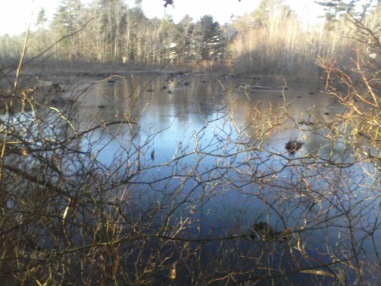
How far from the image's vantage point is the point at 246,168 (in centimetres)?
380

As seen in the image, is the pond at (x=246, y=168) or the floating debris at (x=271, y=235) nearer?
the floating debris at (x=271, y=235)

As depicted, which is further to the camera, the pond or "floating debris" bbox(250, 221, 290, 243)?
the pond

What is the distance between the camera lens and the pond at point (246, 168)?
8.32ft

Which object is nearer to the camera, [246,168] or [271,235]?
[271,235]

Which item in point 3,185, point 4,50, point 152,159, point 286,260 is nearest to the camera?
point 3,185

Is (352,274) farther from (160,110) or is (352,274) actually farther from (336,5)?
(160,110)

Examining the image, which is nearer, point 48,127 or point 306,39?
point 48,127

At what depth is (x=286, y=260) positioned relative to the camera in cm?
385

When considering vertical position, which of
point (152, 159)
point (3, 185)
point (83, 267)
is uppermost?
point (3, 185)

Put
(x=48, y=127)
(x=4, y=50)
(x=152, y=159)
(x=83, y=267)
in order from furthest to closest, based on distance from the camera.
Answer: (x=152, y=159), (x=4, y=50), (x=48, y=127), (x=83, y=267)

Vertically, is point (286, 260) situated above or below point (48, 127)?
below

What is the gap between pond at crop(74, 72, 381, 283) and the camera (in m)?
2.54

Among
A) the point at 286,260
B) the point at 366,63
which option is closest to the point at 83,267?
the point at 286,260

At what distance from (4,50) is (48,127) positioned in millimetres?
648
